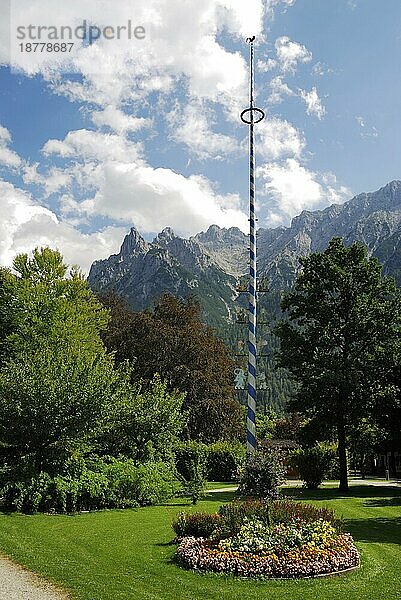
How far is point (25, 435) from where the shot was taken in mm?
19391

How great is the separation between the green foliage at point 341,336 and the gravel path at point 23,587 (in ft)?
66.8

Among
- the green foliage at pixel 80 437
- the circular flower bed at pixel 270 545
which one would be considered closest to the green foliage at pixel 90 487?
the green foliage at pixel 80 437

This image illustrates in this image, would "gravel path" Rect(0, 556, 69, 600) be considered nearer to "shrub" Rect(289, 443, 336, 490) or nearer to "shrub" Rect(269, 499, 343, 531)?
"shrub" Rect(269, 499, 343, 531)

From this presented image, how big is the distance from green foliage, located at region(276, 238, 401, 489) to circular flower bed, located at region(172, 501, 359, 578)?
1710 cm

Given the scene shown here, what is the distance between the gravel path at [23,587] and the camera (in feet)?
27.9

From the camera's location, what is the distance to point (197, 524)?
12.4 meters

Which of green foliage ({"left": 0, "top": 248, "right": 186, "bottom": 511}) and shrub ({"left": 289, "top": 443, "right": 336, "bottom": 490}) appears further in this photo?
shrub ({"left": 289, "top": 443, "right": 336, "bottom": 490})

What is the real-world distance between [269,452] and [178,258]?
17466cm

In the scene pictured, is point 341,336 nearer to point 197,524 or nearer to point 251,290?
point 251,290

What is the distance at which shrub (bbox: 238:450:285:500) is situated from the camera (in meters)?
15.0

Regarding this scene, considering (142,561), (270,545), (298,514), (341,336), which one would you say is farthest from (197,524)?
(341,336)

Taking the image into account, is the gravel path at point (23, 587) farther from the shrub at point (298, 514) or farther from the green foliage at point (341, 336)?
the green foliage at point (341, 336)

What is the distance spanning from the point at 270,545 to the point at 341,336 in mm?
21426

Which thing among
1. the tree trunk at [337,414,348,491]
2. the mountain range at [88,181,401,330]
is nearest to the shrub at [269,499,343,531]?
the tree trunk at [337,414,348,491]
